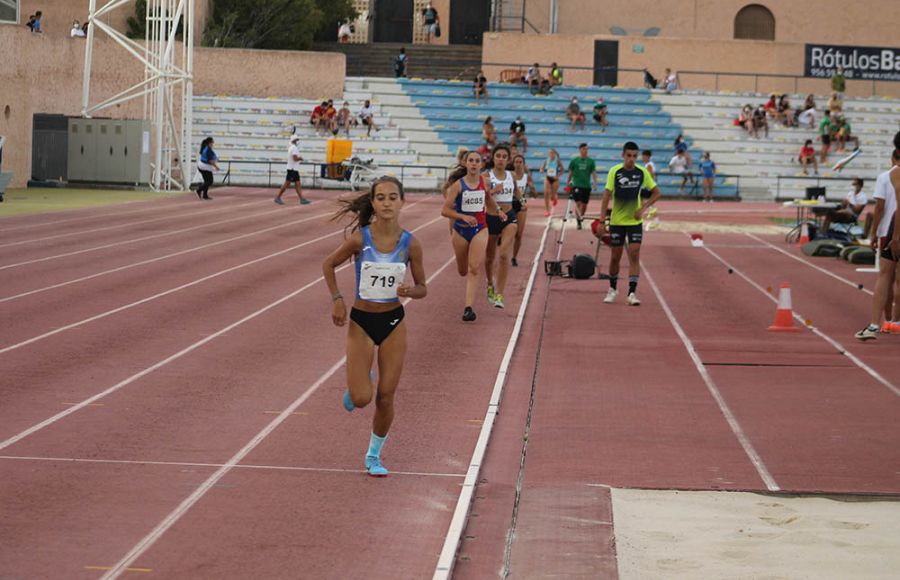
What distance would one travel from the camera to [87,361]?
41.2 feet

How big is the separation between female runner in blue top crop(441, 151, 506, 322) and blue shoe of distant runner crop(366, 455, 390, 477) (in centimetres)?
700

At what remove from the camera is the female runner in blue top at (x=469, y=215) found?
51.8 feet

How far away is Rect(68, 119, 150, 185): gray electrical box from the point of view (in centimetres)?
4247

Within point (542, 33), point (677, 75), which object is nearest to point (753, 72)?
point (677, 75)

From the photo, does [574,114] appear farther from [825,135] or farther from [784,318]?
[784,318]

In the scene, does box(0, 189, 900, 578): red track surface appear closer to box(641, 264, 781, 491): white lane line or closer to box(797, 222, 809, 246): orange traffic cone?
box(641, 264, 781, 491): white lane line

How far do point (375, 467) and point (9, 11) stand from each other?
3754 centimetres

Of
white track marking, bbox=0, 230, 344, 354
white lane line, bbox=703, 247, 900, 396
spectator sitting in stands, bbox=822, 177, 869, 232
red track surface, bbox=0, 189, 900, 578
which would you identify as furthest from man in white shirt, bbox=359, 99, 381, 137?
red track surface, bbox=0, 189, 900, 578

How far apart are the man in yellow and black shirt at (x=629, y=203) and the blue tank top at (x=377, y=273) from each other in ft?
29.0

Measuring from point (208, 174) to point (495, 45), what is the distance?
→ 23.2 m

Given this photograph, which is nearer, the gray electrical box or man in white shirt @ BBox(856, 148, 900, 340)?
man in white shirt @ BBox(856, 148, 900, 340)

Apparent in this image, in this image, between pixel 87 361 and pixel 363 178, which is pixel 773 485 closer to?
pixel 87 361

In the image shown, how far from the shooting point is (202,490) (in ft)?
27.1

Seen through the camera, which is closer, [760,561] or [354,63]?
[760,561]
